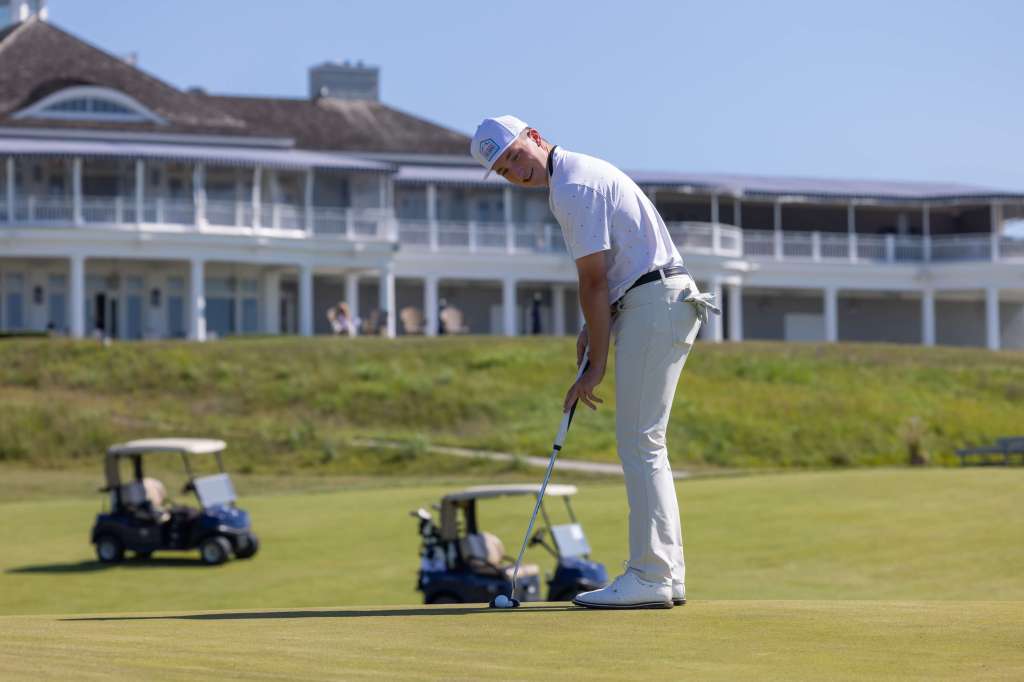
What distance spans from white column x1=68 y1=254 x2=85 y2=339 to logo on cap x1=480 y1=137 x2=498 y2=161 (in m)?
48.9

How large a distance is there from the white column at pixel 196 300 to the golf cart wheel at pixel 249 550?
3424 centimetres

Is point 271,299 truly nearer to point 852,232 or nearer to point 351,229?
point 351,229

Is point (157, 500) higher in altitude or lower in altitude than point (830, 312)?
lower

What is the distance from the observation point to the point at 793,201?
68.8 meters

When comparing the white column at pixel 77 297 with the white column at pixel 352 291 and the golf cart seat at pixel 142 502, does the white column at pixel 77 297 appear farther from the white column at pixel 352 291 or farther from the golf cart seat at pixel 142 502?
the golf cart seat at pixel 142 502

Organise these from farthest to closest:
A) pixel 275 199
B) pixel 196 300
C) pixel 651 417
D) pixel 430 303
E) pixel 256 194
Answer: pixel 430 303 < pixel 275 199 < pixel 256 194 < pixel 196 300 < pixel 651 417

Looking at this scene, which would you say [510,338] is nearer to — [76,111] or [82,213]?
[82,213]

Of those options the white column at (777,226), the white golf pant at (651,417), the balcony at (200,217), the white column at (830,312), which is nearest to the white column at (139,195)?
the balcony at (200,217)

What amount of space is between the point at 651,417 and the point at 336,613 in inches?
69.3

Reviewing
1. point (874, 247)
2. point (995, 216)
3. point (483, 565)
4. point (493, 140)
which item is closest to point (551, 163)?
point (493, 140)

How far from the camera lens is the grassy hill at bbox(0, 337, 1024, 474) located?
43219 mm

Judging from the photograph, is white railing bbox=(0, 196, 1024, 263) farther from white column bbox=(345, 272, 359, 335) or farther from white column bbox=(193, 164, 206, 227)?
white column bbox=(345, 272, 359, 335)

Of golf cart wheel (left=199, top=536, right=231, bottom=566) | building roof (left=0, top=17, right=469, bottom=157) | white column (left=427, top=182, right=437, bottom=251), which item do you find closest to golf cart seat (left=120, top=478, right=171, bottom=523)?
golf cart wheel (left=199, top=536, right=231, bottom=566)

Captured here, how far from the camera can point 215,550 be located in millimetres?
23406
